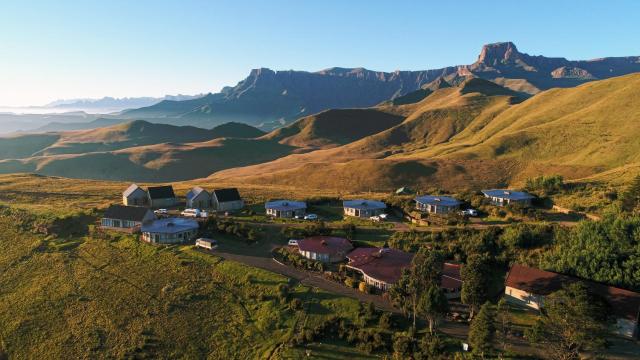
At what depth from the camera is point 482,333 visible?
117 feet

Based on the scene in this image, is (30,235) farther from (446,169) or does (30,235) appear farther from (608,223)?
(446,169)

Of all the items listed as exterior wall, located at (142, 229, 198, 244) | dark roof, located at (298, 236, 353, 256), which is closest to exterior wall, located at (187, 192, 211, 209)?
exterior wall, located at (142, 229, 198, 244)

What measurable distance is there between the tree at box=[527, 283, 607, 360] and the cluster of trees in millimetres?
41309

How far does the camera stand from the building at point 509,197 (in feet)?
264

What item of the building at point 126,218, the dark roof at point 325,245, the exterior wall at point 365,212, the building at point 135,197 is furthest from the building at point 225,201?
the dark roof at point 325,245

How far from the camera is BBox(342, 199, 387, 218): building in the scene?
79.8 metres

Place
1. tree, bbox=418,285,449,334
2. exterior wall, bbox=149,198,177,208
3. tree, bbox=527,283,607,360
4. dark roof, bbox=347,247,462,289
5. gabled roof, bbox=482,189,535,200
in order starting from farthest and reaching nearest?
exterior wall, bbox=149,198,177,208, gabled roof, bbox=482,189,535,200, dark roof, bbox=347,247,462,289, tree, bbox=418,285,449,334, tree, bbox=527,283,607,360

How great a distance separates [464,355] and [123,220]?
56.4 meters

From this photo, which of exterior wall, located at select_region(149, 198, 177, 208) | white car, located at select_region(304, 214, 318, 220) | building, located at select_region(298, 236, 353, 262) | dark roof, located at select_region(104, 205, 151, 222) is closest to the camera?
building, located at select_region(298, 236, 353, 262)

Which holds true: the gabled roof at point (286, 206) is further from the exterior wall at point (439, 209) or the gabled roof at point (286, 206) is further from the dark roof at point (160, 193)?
the dark roof at point (160, 193)

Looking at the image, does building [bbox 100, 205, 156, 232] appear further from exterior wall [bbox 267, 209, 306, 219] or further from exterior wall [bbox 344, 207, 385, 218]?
exterior wall [bbox 344, 207, 385, 218]

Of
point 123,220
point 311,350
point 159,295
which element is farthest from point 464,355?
point 123,220

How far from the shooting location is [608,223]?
168ft

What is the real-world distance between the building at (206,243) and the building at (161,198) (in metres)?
32.4
